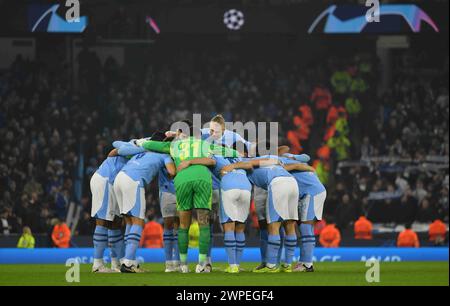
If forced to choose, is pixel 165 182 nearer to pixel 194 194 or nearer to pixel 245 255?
pixel 194 194

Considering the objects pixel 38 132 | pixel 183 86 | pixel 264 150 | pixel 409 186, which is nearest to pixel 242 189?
pixel 264 150

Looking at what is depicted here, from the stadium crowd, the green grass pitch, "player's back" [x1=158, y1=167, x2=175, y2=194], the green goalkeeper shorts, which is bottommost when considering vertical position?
the green grass pitch

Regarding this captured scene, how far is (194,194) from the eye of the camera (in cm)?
1628

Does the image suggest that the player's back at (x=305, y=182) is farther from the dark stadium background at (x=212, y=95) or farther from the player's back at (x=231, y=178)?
the dark stadium background at (x=212, y=95)

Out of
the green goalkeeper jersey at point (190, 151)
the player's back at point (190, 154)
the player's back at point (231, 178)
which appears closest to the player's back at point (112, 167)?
the green goalkeeper jersey at point (190, 151)

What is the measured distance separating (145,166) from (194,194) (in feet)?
3.20

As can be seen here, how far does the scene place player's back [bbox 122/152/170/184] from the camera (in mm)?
16656

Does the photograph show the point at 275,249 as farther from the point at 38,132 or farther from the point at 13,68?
the point at 13,68

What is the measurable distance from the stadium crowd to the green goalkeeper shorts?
12.3m

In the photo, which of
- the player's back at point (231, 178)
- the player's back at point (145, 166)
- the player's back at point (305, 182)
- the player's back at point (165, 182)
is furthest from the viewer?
the player's back at point (305, 182)

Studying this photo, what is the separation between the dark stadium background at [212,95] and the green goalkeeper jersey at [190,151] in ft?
35.4

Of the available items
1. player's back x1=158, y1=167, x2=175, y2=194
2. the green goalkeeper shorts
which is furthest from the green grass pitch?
player's back x1=158, y1=167, x2=175, y2=194

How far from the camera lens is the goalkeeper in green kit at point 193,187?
16.2 m

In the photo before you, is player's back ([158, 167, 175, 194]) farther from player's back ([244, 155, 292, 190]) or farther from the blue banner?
the blue banner
